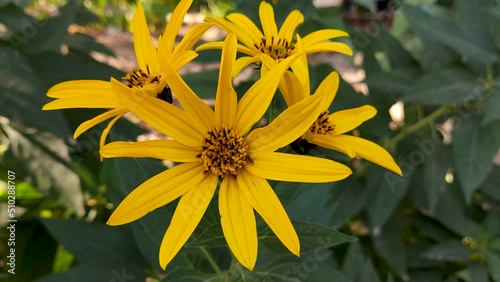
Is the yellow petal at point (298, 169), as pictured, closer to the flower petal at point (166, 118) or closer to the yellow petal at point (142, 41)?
the flower petal at point (166, 118)

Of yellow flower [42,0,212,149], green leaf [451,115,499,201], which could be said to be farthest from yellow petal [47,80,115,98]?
green leaf [451,115,499,201]

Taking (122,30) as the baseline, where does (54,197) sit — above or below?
below

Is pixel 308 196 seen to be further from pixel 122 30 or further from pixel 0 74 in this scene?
pixel 122 30

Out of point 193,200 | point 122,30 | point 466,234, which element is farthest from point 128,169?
point 122,30

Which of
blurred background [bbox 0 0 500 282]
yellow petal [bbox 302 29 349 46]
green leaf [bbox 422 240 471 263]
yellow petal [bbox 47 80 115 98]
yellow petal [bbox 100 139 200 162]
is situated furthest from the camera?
green leaf [bbox 422 240 471 263]

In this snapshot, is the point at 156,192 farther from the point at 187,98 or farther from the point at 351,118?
the point at 351,118

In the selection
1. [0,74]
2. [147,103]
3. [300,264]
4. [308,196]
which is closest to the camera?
[147,103]

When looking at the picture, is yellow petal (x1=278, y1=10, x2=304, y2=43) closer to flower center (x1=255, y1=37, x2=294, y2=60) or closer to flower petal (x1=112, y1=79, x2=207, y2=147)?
flower center (x1=255, y1=37, x2=294, y2=60)
